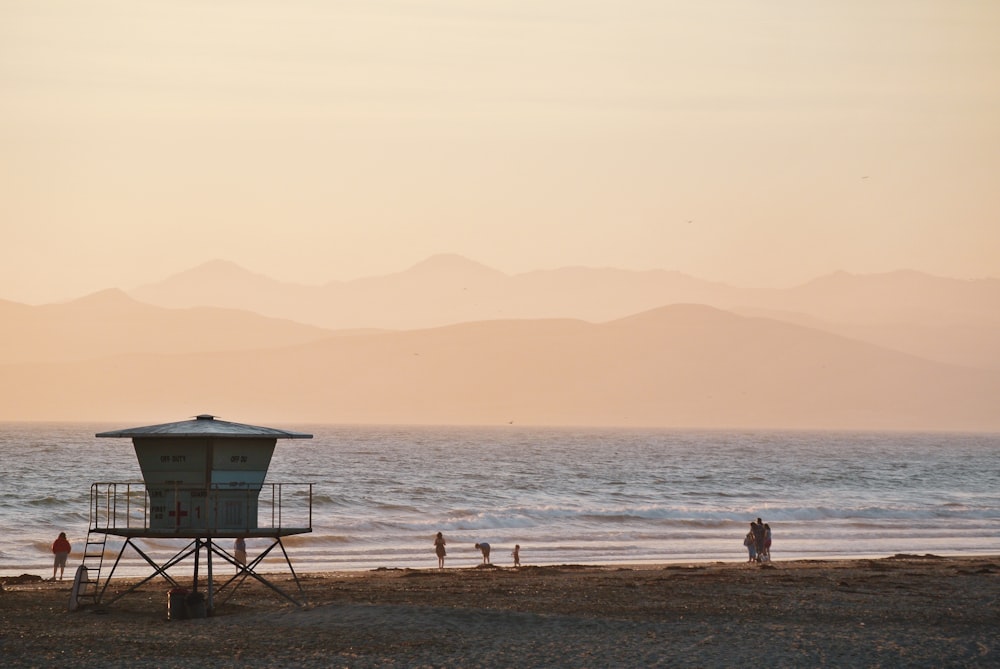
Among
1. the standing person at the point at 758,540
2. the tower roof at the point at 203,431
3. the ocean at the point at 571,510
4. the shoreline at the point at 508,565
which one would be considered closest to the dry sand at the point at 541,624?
the shoreline at the point at 508,565

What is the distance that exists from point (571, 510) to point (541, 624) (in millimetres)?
45432

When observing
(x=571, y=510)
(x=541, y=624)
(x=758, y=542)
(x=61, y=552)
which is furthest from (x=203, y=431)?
(x=571, y=510)

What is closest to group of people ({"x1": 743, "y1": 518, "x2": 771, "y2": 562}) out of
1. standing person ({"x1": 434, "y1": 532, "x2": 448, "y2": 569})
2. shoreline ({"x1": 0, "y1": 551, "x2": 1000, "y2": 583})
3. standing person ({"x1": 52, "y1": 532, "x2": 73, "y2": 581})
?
shoreline ({"x1": 0, "y1": 551, "x2": 1000, "y2": 583})

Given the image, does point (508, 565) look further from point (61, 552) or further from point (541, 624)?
point (541, 624)

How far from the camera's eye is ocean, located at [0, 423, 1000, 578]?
47.7m

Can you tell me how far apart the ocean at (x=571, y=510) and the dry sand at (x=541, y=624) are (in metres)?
9.84

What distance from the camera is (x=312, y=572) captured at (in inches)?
1544

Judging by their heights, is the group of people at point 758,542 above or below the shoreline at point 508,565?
above

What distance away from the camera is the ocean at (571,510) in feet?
156

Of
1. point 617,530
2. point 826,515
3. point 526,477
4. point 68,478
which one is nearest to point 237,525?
point 617,530

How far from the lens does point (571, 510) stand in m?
69.7

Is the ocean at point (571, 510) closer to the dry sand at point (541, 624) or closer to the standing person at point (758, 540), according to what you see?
the standing person at point (758, 540)

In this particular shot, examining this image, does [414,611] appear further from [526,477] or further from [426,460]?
[426,460]

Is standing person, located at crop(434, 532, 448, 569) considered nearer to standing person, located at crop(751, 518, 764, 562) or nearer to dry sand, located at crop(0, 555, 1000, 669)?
dry sand, located at crop(0, 555, 1000, 669)
